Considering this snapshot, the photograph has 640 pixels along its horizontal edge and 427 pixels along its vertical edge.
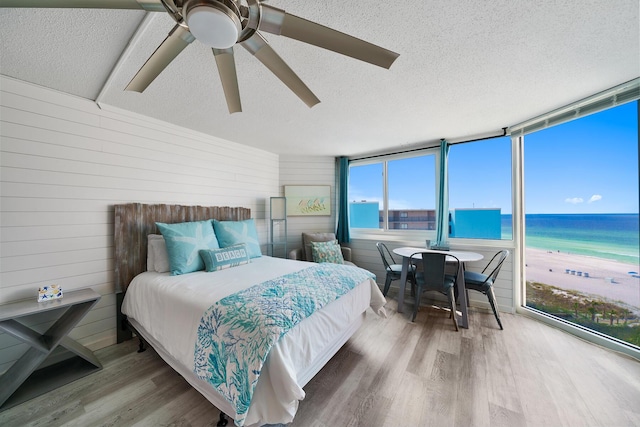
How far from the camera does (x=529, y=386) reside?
166 centimetres

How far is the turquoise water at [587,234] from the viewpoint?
2.06 m

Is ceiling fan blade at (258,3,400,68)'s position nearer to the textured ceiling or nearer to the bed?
the textured ceiling

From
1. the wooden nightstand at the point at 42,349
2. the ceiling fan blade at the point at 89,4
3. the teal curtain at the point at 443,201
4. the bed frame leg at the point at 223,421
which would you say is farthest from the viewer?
the teal curtain at the point at 443,201

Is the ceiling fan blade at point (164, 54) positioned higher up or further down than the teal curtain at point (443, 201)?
higher up

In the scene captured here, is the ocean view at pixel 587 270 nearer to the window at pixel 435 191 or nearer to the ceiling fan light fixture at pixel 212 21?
the window at pixel 435 191

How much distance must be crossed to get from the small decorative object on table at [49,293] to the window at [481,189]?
4.62 metres

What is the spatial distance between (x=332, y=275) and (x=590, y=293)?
10.5ft

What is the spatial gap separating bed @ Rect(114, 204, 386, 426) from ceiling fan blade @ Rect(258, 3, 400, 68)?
145 centimetres

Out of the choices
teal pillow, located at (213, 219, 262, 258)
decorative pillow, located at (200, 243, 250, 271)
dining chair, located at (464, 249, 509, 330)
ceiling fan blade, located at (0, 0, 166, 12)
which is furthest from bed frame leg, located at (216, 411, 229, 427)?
dining chair, located at (464, 249, 509, 330)

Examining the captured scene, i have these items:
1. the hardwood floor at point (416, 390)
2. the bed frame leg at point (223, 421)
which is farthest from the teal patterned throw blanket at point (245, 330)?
the hardwood floor at point (416, 390)

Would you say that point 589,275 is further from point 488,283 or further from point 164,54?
point 164,54

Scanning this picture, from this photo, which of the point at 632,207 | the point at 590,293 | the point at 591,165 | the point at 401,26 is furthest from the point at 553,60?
the point at 590,293

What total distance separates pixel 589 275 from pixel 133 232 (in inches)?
213

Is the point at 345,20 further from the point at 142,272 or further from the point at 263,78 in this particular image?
the point at 142,272
